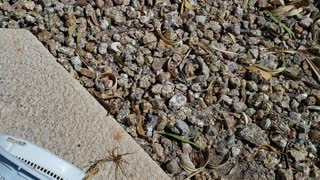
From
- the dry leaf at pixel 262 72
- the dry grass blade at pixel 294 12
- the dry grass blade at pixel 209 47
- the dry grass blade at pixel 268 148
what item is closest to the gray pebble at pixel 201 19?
the dry grass blade at pixel 209 47

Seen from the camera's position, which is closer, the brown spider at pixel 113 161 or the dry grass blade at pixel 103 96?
the brown spider at pixel 113 161

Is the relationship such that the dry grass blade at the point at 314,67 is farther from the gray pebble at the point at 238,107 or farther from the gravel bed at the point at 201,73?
the gray pebble at the point at 238,107

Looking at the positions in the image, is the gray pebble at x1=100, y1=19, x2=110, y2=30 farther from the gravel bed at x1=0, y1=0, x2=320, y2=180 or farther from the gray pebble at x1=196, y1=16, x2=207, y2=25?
the gray pebble at x1=196, y1=16, x2=207, y2=25

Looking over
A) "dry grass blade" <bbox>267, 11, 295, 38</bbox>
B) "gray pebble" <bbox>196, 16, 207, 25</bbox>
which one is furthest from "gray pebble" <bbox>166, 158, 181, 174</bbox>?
"dry grass blade" <bbox>267, 11, 295, 38</bbox>

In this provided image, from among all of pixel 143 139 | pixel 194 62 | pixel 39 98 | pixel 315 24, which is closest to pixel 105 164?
pixel 143 139

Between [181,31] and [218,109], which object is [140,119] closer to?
[218,109]
